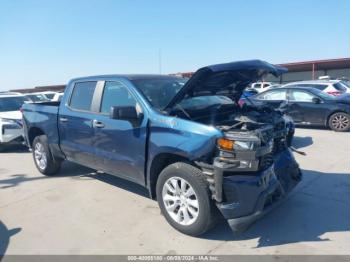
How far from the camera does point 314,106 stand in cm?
1072

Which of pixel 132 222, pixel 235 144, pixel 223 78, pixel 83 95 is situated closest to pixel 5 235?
pixel 132 222

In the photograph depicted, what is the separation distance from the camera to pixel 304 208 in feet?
14.7

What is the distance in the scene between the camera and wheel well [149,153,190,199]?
13.3 feet

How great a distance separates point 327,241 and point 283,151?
1284 millimetres

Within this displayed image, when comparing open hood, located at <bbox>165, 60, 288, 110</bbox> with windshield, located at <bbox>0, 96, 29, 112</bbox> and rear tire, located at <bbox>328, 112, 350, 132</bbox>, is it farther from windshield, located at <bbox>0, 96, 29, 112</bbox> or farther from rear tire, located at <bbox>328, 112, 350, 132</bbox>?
windshield, located at <bbox>0, 96, 29, 112</bbox>

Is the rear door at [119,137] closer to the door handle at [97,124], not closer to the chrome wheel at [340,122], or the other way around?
the door handle at [97,124]

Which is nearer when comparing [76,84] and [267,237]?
[267,237]

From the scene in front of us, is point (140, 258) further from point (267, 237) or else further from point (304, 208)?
point (304, 208)

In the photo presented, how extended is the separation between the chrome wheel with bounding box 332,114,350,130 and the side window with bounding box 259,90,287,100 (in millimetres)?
1743

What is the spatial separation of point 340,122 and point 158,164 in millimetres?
8105

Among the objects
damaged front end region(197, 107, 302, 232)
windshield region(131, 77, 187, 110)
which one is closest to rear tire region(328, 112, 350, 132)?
windshield region(131, 77, 187, 110)

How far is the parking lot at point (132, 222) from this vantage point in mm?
3669

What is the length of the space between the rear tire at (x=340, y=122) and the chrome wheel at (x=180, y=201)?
26.7ft

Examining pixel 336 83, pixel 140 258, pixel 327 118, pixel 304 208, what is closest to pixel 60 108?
pixel 140 258
